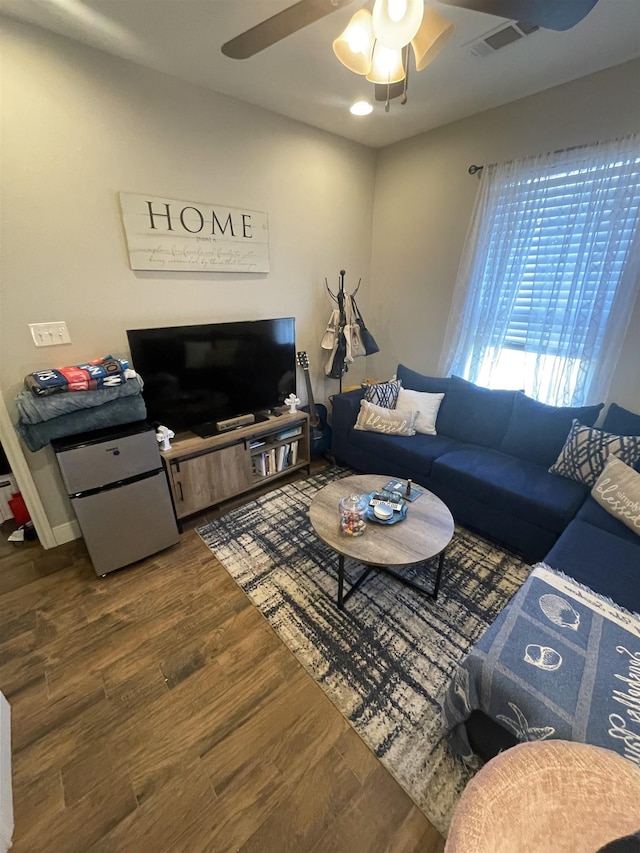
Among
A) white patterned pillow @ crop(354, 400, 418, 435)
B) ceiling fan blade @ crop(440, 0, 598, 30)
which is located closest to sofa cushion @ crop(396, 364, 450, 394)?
white patterned pillow @ crop(354, 400, 418, 435)

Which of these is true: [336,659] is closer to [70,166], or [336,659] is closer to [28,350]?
[28,350]

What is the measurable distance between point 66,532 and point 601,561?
9.56ft

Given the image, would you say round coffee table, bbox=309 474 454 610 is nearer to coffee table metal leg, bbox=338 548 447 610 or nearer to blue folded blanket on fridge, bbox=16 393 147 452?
coffee table metal leg, bbox=338 548 447 610

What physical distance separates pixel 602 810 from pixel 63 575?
7.76 ft

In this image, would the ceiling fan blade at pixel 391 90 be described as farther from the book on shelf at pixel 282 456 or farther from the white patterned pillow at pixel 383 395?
the book on shelf at pixel 282 456

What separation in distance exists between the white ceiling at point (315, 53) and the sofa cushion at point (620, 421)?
186cm

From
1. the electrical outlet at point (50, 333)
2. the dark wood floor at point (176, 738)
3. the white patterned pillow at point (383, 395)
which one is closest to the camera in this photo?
the dark wood floor at point (176, 738)

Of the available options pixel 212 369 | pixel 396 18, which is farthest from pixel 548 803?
pixel 212 369

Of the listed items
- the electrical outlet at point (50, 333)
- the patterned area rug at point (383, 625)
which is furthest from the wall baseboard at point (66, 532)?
the electrical outlet at point (50, 333)

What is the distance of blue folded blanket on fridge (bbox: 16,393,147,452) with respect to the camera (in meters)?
1.69

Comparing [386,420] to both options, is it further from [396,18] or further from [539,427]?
[396,18]

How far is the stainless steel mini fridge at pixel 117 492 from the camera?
1732mm

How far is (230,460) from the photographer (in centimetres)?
240

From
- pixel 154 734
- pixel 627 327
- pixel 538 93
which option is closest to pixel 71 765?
pixel 154 734
